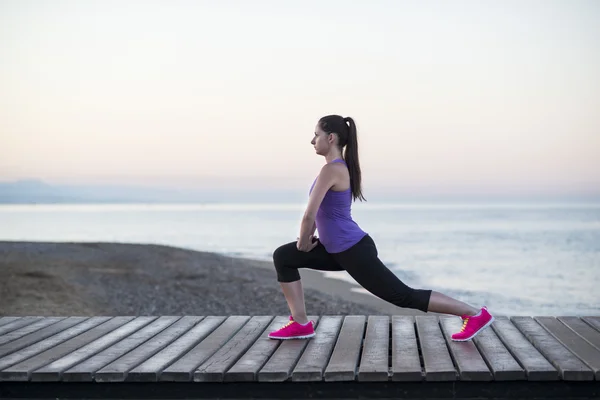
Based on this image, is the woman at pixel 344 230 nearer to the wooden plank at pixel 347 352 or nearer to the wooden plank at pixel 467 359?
the wooden plank at pixel 467 359

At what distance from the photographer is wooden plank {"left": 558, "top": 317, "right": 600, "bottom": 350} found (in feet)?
19.4

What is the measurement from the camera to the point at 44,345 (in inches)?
237

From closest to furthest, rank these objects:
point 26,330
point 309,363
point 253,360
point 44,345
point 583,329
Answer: point 309,363
point 253,360
point 44,345
point 583,329
point 26,330

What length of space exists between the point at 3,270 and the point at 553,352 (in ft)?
44.7

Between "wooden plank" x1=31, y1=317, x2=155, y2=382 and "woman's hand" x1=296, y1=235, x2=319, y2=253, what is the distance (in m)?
1.73

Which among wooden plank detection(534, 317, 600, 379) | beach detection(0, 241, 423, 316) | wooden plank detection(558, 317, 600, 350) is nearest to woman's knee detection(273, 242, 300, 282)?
wooden plank detection(534, 317, 600, 379)

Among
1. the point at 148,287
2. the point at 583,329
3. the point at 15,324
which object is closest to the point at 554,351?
the point at 583,329

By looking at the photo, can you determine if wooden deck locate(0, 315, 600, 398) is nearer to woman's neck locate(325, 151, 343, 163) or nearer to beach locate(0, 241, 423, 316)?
woman's neck locate(325, 151, 343, 163)

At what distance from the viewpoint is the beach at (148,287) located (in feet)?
45.4

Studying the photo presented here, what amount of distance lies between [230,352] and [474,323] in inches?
73.8

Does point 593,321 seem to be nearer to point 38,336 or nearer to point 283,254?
point 283,254

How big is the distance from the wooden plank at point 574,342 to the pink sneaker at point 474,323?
606mm

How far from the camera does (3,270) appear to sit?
16297 mm

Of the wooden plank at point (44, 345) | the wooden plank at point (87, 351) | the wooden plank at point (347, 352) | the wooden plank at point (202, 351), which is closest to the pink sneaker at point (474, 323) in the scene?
the wooden plank at point (347, 352)
